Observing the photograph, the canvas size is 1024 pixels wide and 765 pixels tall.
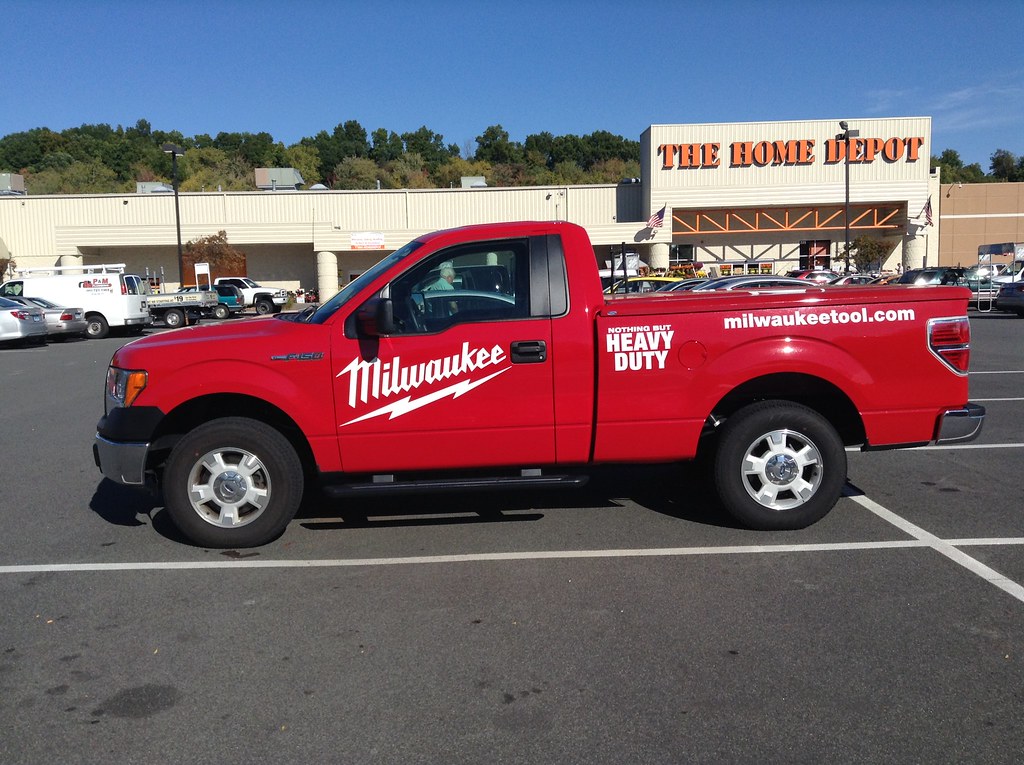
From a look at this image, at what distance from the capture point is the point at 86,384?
1481 cm

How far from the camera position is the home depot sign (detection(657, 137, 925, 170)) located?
4675 cm

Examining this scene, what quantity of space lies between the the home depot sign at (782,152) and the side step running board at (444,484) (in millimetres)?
44156

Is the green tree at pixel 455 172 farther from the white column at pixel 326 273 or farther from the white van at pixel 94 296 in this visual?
the white van at pixel 94 296

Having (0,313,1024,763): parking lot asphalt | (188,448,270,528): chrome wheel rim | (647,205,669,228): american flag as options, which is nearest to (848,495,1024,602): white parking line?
(0,313,1024,763): parking lot asphalt

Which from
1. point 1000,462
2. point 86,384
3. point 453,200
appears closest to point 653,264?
point 453,200

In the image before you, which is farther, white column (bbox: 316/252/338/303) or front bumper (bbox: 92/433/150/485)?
white column (bbox: 316/252/338/303)

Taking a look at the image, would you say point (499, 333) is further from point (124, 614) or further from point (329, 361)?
point (124, 614)

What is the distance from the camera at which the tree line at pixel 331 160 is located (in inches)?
3233

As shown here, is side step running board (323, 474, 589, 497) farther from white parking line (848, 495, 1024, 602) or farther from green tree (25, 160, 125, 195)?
green tree (25, 160, 125, 195)

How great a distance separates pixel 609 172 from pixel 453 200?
150 ft

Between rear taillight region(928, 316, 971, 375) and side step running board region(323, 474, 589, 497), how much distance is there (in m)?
2.46

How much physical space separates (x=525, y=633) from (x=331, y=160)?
104 meters

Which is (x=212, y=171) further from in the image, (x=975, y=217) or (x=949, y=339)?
(x=949, y=339)

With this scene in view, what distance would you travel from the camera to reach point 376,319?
5.21m
